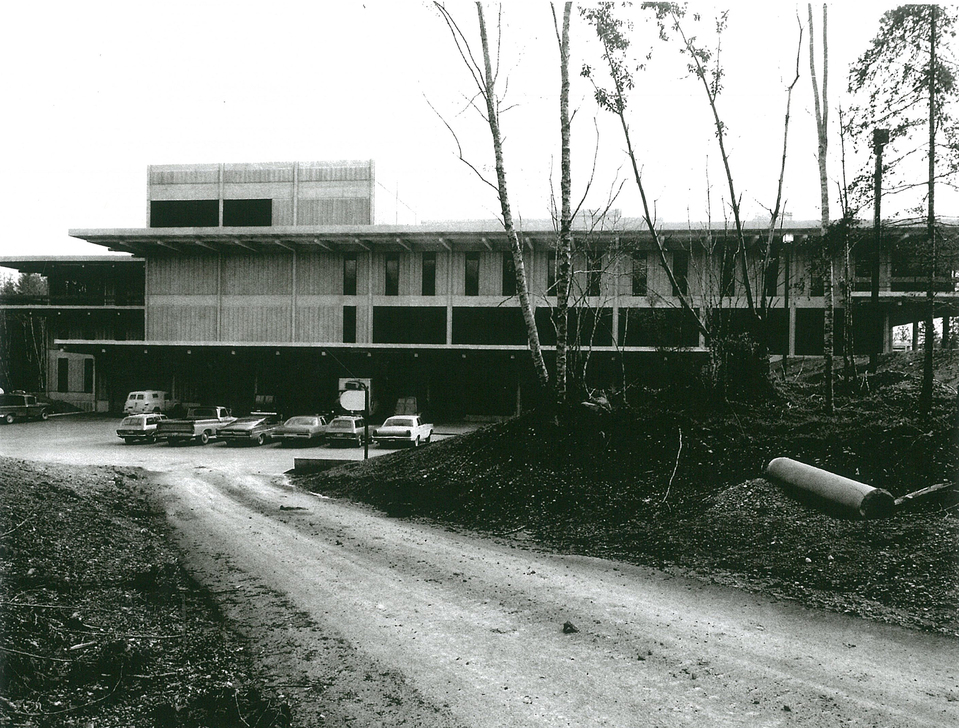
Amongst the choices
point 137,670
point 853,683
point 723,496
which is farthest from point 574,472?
point 137,670

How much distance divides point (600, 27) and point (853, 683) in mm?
13062

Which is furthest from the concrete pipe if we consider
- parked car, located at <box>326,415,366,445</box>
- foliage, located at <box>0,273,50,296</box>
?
foliage, located at <box>0,273,50,296</box>

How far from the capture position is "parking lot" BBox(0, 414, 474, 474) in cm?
1927

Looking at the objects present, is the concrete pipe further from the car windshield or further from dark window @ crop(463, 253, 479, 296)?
dark window @ crop(463, 253, 479, 296)

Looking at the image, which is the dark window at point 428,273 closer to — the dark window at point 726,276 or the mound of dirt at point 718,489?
the dark window at point 726,276

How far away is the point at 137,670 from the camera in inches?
191

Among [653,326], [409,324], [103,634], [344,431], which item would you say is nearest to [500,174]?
[103,634]

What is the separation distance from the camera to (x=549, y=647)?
5.52 metres

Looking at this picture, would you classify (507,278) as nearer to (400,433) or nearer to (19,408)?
(400,433)

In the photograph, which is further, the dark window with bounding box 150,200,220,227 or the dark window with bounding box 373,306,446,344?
the dark window with bounding box 150,200,220,227

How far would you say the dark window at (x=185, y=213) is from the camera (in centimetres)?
3753

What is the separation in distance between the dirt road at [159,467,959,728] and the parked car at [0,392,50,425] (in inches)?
1249

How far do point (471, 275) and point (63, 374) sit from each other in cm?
2779

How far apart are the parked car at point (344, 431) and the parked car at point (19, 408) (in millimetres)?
18926
